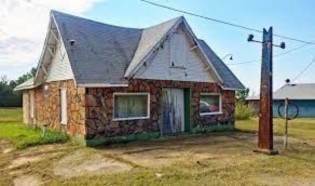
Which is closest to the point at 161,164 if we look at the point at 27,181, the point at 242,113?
the point at 27,181

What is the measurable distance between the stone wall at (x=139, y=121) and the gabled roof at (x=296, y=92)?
81.8 ft

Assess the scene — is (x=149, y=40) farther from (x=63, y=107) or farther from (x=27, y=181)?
(x=27, y=181)

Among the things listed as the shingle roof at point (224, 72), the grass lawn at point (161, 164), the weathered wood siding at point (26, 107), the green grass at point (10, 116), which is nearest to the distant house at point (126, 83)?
the shingle roof at point (224, 72)

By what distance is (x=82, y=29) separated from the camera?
16219mm

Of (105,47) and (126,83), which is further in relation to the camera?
(105,47)

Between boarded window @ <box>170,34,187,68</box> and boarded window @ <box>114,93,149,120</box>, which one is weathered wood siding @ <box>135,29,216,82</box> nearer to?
boarded window @ <box>170,34,187,68</box>

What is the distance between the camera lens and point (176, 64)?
1656 cm

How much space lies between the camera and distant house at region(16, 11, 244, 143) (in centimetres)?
1396

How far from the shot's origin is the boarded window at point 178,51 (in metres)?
16.4

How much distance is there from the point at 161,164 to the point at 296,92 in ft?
120

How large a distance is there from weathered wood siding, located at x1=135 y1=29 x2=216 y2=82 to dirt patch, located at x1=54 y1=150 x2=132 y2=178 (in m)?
4.63

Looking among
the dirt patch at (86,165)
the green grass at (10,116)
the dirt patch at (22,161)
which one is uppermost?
the dirt patch at (86,165)

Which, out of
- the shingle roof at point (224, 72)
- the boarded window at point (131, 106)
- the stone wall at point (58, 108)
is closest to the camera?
the stone wall at point (58, 108)

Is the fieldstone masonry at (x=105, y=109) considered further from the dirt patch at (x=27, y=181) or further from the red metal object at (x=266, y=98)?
the red metal object at (x=266, y=98)
